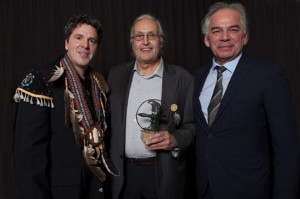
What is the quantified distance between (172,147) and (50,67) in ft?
2.68

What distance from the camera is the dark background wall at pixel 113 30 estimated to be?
3.65 meters

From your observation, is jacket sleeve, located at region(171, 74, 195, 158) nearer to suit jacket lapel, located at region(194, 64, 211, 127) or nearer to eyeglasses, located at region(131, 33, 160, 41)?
suit jacket lapel, located at region(194, 64, 211, 127)

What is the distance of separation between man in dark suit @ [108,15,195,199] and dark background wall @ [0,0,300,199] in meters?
1.39

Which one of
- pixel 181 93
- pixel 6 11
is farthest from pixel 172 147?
pixel 6 11

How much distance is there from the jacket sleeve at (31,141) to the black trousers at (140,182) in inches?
21.6

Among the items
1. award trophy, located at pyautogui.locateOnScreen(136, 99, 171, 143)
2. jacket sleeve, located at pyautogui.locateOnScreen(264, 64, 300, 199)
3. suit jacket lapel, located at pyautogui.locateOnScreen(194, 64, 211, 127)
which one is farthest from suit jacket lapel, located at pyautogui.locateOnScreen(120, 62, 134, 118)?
jacket sleeve, located at pyautogui.locateOnScreen(264, 64, 300, 199)

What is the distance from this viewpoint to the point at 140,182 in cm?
217

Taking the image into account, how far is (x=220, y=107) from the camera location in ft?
5.82

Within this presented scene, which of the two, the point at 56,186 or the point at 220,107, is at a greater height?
the point at 220,107

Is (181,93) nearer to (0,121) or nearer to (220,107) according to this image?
(220,107)

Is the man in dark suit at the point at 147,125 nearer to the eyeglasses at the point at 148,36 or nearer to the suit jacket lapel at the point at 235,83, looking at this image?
the eyeglasses at the point at 148,36

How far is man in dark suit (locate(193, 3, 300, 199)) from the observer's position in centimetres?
167

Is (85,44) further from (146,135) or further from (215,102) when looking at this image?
(215,102)

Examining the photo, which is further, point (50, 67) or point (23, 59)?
point (23, 59)
